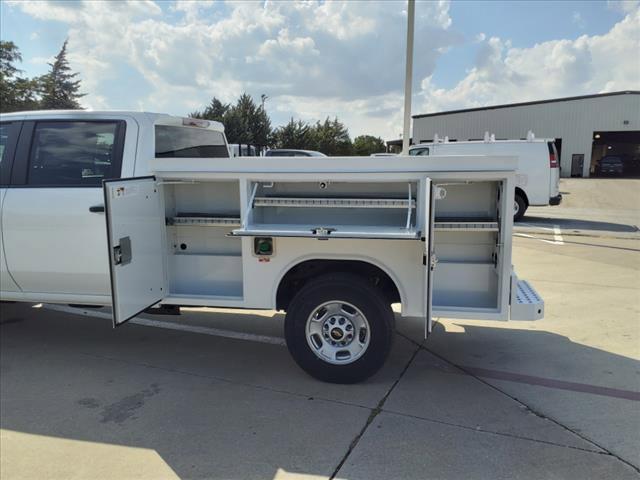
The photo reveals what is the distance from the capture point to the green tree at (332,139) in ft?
181

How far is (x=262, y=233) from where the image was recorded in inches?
146

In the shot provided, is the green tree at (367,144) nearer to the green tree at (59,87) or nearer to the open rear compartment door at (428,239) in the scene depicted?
the green tree at (59,87)

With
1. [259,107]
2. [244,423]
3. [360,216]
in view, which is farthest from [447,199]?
[259,107]

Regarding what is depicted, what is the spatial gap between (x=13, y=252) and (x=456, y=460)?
4047 mm

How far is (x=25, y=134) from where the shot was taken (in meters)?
4.55

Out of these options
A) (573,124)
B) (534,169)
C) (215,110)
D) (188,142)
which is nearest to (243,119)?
(215,110)

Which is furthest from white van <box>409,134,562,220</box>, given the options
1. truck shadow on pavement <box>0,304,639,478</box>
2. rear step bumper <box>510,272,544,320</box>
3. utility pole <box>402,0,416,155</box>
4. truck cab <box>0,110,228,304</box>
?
truck cab <box>0,110,228,304</box>

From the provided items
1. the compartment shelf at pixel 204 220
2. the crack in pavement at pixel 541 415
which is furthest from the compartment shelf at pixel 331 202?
the crack in pavement at pixel 541 415

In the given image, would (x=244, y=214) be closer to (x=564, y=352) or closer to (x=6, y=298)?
(x=6, y=298)

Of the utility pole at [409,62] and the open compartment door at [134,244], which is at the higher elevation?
the utility pole at [409,62]

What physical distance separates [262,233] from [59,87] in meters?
51.5

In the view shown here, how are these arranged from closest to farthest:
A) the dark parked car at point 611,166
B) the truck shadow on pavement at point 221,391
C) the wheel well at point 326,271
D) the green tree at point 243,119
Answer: the truck shadow on pavement at point 221,391, the wheel well at point 326,271, the dark parked car at point 611,166, the green tree at point 243,119

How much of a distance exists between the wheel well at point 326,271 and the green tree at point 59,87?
44.9m

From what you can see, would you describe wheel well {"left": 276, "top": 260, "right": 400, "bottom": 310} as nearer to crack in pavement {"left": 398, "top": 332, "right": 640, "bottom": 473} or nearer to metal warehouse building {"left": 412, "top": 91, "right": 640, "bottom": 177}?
crack in pavement {"left": 398, "top": 332, "right": 640, "bottom": 473}
